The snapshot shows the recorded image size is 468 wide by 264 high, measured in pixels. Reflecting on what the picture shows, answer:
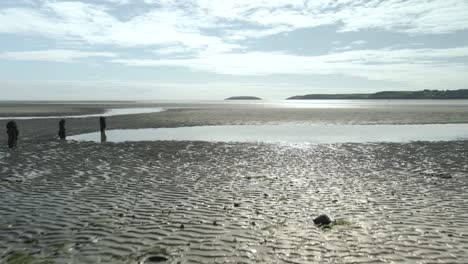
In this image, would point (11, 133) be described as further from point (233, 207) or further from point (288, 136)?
point (288, 136)

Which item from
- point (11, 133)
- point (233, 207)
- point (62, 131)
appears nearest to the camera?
point (233, 207)

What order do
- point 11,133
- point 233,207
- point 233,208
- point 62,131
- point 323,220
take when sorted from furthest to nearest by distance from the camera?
point 62,131, point 11,133, point 233,207, point 233,208, point 323,220

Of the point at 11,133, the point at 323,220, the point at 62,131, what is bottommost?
the point at 323,220

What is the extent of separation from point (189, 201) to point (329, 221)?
4886 millimetres

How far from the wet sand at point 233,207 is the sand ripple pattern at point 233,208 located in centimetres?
4

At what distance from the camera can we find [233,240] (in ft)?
31.3

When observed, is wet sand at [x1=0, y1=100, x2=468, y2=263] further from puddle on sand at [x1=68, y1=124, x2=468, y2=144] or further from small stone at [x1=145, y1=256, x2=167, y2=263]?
puddle on sand at [x1=68, y1=124, x2=468, y2=144]

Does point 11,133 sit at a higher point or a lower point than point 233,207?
higher

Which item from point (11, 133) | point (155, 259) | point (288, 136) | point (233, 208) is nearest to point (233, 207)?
point (233, 208)

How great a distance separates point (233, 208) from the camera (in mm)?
12562

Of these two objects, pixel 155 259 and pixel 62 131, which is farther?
pixel 62 131

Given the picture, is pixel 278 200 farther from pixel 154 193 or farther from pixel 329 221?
pixel 154 193

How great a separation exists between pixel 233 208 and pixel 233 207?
0.13 m

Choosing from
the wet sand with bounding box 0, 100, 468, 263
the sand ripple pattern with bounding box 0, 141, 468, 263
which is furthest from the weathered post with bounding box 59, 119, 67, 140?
the sand ripple pattern with bounding box 0, 141, 468, 263
